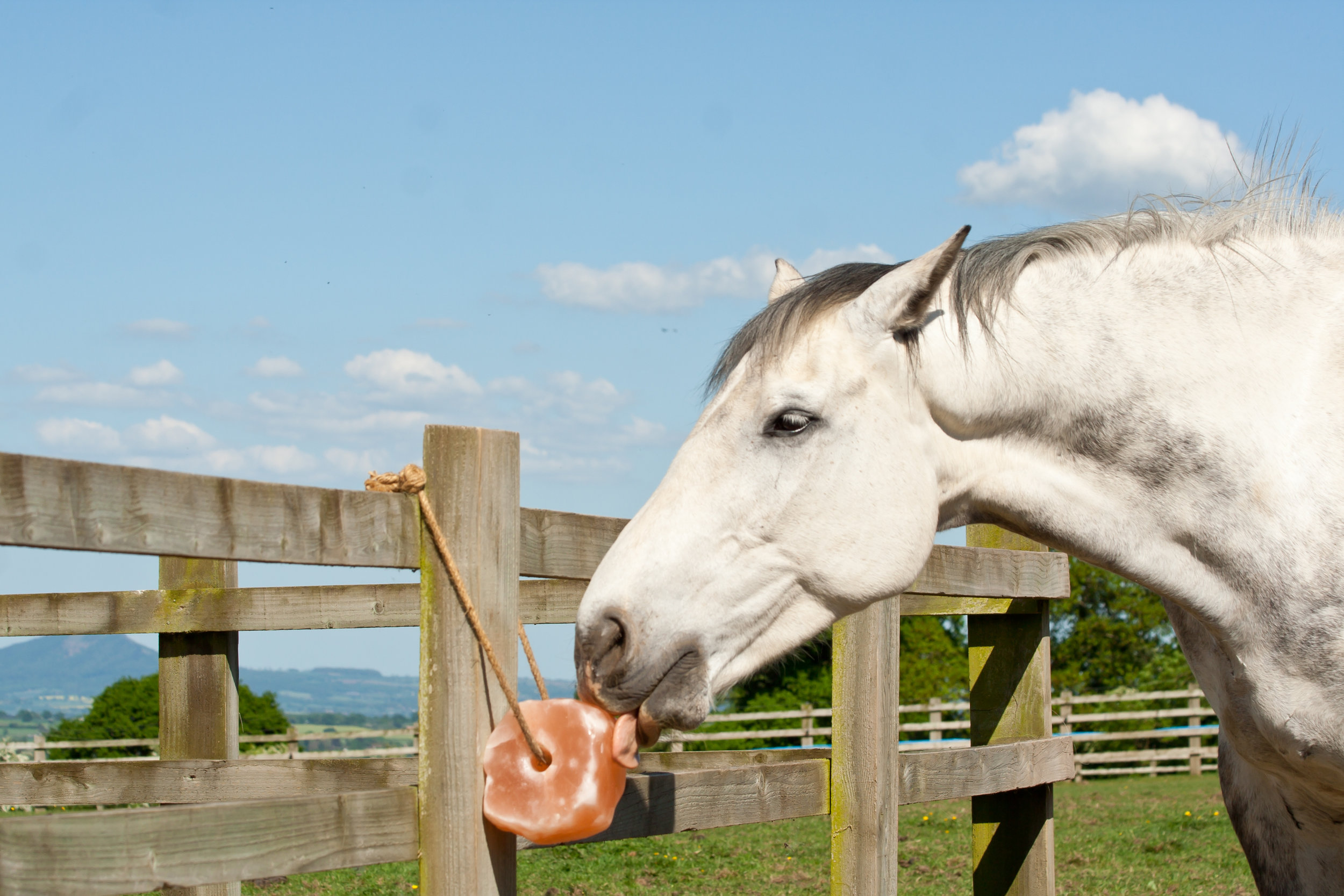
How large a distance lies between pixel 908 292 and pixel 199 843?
1629 mm

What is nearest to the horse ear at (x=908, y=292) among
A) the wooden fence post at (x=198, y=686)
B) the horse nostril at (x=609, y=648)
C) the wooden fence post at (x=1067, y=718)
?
the horse nostril at (x=609, y=648)

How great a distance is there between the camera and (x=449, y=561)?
192 cm

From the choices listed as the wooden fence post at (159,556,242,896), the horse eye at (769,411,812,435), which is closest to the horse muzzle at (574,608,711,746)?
the horse eye at (769,411,812,435)

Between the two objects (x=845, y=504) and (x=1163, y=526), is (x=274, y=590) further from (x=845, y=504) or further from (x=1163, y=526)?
(x=1163, y=526)

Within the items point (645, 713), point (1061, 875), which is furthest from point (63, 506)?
point (1061, 875)

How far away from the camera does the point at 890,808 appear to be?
301 centimetres

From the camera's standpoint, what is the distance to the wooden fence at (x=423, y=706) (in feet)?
4.96

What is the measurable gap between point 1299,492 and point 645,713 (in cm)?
143

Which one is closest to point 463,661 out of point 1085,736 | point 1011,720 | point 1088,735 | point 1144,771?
point 1011,720

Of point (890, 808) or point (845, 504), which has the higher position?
point (845, 504)

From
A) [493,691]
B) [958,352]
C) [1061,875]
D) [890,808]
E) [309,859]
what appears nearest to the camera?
[309,859]

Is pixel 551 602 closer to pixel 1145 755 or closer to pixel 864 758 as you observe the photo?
pixel 864 758

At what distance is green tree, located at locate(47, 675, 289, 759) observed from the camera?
59.1 feet

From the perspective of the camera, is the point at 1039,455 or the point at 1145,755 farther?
the point at 1145,755
